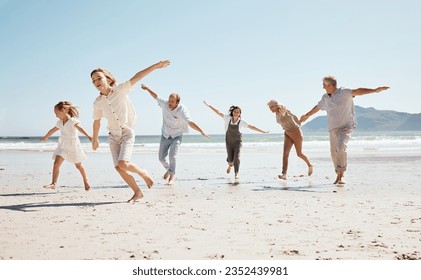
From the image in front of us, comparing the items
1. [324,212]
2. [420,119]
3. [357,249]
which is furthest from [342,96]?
[420,119]

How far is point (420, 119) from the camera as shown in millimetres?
179875

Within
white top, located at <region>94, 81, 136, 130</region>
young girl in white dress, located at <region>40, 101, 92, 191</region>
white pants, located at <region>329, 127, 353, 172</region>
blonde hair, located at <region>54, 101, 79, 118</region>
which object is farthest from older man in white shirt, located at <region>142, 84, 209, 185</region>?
white pants, located at <region>329, 127, 353, 172</region>

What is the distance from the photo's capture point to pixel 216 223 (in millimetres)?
4199

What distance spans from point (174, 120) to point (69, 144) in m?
2.22

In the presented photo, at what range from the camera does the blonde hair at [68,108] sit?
7.28 m

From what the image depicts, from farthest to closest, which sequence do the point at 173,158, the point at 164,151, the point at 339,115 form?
the point at 164,151
the point at 173,158
the point at 339,115

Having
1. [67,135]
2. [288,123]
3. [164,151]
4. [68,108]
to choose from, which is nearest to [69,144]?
[67,135]

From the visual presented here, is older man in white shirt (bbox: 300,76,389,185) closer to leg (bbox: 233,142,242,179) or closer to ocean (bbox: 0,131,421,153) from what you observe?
leg (bbox: 233,142,242,179)

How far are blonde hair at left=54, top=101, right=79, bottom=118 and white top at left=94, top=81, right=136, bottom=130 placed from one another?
1.89 m

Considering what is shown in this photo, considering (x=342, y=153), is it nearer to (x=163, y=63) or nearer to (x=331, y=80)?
(x=331, y=80)

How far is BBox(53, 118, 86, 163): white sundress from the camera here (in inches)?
285

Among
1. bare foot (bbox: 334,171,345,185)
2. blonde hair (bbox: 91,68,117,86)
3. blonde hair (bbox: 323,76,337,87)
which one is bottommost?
bare foot (bbox: 334,171,345,185)
